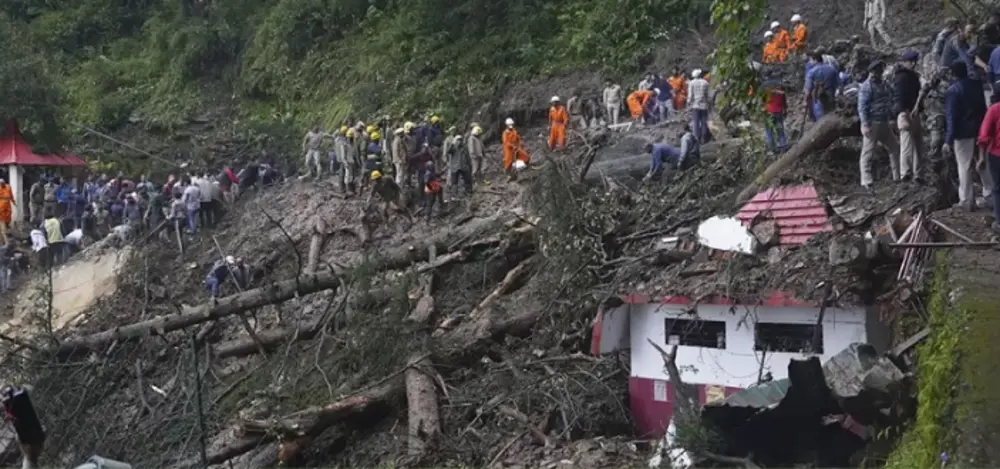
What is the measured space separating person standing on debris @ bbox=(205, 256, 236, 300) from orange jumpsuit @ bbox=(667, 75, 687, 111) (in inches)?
357

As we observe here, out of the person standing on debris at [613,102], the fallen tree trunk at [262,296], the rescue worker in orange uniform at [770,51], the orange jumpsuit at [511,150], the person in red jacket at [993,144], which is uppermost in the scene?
the rescue worker in orange uniform at [770,51]

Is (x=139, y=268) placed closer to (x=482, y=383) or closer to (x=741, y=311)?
(x=482, y=383)

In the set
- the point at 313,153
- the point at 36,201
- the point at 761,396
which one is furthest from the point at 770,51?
the point at 36,201

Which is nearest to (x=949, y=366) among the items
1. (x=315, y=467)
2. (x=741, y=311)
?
(x=741, y=311)

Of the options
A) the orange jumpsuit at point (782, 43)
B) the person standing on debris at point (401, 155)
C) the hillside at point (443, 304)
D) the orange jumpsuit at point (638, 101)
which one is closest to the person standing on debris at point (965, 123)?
the hillside at point (443, 304)

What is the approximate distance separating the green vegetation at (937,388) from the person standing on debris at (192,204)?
17.8 meters

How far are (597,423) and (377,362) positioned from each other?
3.07 m

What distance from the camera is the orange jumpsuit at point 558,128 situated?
Answer: 69.6 feet

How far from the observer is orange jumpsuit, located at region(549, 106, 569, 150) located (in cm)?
2120

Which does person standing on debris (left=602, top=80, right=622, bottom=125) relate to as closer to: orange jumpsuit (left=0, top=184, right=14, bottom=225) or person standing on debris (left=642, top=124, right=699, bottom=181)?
person standing on debris (left=642, top=124, right=699, bottom=181)

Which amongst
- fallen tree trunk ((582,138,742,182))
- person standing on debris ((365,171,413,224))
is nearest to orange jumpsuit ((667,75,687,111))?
fallen tree trunk ((582,138,742,182))

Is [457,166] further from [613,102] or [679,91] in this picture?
[679,91]

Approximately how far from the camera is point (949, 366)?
758 cm

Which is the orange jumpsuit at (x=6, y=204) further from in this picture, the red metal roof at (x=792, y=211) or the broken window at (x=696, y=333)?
the red metal roof at (x=792, y=211)
